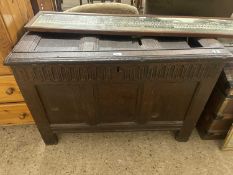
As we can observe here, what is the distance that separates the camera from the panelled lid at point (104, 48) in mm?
910

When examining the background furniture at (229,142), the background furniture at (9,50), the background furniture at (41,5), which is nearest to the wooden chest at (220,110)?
the background furniture at (229,142)

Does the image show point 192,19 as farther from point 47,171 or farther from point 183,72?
point 47,171

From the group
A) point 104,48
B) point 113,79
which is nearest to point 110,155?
point 113,79

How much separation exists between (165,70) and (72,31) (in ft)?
1.73

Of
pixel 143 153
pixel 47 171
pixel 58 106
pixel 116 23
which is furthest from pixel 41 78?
pixel 143 153

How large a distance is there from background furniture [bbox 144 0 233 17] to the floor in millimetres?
875

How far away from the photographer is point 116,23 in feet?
3.75

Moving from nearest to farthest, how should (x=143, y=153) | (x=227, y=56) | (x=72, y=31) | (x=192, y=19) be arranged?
(x=227, y=56) < (x=72, y=31) < (x=192, y=19) < (x=143, y=153)

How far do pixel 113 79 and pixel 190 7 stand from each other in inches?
31.4

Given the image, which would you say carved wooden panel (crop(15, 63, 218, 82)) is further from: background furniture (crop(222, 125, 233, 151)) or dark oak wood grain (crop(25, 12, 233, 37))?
background furniture (crop(222, 125, 233, 151))

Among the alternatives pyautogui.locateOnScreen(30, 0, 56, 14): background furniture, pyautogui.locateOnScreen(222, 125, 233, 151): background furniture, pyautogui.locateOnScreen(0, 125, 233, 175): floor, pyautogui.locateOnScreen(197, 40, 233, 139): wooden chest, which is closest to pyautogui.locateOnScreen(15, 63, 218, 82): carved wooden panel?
pyautogui.locateOnScreen(197, 40, 233, 139): wooden chest

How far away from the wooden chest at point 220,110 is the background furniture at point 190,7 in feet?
0.88

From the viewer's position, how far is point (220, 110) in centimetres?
122

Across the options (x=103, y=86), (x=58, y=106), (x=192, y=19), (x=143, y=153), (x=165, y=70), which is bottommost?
(x=143, y=153)
